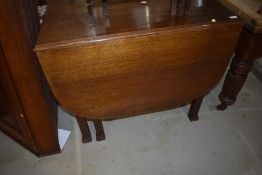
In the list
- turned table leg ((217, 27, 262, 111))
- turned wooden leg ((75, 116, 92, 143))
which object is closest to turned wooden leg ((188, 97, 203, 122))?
turned table leg ((217, 27, 262, 111))

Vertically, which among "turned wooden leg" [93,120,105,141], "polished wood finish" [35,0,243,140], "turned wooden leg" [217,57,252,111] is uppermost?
"polished wood finish" [35,0,243,140]

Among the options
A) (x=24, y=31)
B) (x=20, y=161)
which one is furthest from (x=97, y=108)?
(x=20, y=161)

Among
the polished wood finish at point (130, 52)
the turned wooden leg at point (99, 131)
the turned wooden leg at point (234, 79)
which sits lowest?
the turned wooden leg at point (99, 131)

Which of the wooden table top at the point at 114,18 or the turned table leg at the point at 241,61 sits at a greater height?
the wooden table top at the point at 114,18

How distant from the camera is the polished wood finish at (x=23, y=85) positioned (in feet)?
3.02

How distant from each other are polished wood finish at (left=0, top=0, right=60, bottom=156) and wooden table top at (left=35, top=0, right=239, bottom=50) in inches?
3.2

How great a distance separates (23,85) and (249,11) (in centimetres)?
116

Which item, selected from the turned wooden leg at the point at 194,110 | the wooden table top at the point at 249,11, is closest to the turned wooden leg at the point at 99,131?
the turned wooden leg at the point at 194,110

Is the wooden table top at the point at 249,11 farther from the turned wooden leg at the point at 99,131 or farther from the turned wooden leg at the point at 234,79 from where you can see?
the turned wooden leg at the point at 99,131

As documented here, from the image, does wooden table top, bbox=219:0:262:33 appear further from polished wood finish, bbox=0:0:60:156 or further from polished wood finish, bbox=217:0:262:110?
polished wood finish, bbox=0:0:60:156

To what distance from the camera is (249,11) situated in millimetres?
1237

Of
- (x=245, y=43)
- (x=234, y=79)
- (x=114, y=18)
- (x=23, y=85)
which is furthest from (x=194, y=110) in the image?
(x=23, y=85)

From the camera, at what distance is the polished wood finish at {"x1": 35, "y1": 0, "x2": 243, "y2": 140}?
986 millimetres

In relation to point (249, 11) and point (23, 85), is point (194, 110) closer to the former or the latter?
point (249, 11)
